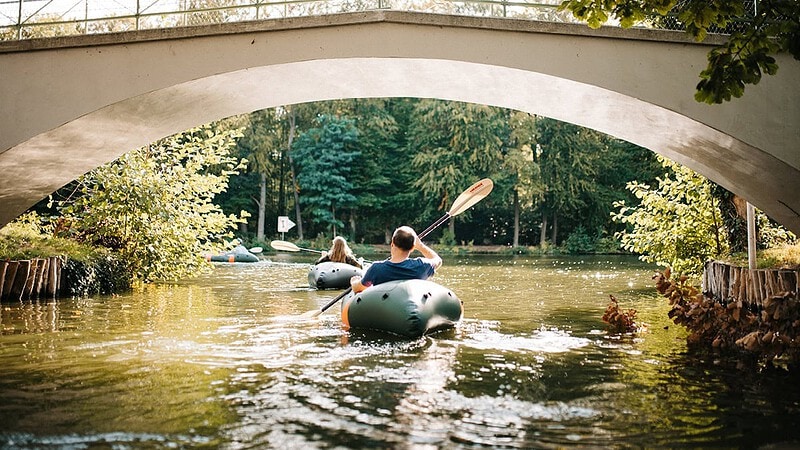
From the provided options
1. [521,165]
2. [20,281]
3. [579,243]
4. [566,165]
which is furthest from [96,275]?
[566,165]

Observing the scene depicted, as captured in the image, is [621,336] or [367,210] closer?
[621,336]

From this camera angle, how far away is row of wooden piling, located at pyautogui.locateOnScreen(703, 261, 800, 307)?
6605 millimetres

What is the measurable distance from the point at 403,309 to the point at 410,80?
3.22 m

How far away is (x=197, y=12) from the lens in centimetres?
877

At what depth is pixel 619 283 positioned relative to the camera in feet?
49.1

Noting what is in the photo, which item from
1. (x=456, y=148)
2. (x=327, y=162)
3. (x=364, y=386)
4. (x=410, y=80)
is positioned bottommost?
(x=364, y=386)

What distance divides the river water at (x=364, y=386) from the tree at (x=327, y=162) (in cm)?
2528

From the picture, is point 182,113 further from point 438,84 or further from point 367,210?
point 367,210

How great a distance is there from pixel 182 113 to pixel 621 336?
564 cm

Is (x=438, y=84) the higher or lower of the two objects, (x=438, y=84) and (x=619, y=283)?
the higher

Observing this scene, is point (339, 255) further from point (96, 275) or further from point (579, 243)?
point (579, 243)

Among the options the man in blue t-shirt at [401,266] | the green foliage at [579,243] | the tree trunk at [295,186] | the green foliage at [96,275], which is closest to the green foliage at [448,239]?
the green foliage at [579,243]

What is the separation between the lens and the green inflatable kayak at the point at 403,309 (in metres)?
7.20

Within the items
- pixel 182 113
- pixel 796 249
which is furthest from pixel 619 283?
pixel 182 113
